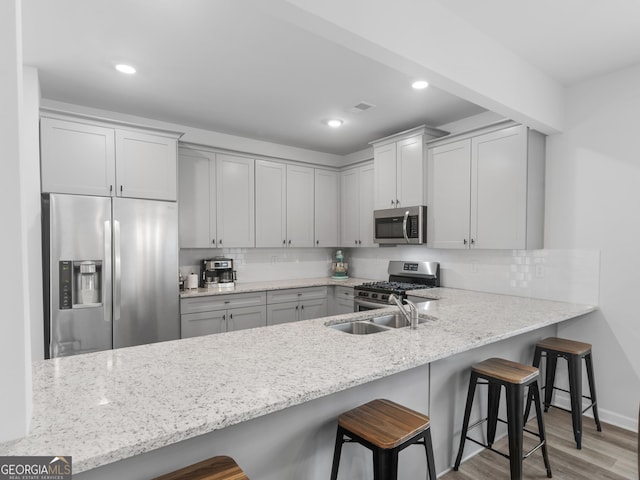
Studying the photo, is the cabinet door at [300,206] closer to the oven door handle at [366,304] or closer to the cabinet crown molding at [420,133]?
the oven door handle at [366,304]

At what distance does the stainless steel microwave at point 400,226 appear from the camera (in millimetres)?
3666

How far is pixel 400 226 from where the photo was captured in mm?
3854

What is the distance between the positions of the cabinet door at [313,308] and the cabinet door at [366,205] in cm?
93

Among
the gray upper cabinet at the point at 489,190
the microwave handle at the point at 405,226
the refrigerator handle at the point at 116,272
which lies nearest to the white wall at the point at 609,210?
the gray upper cabinet at the point at 489,190

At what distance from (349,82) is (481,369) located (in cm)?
227

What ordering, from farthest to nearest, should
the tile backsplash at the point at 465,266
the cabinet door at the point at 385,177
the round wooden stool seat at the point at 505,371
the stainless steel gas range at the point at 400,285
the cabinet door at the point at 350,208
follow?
the cabinet door at the point at 350,208 → the cabinet door at the point at 385,177 → the stainless steel gas range at the point at 400,285 → the tile backsplash at the point at 465,266 → the round wooden stool seat at the point at 505,371

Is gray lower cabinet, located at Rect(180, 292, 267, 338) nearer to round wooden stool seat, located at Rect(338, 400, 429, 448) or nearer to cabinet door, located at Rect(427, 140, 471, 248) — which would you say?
cabinet door, located at Rect(427, 140, 471, 248)

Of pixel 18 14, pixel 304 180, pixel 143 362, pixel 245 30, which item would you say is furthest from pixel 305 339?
pixel 304 180

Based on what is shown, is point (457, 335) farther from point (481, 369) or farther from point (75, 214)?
point (75, 214)

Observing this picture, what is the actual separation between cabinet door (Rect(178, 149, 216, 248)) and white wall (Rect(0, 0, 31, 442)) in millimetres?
2879

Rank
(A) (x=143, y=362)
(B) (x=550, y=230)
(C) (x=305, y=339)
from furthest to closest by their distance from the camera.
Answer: (B) (x=550, y=230) → (C) (x=305, y=339) → (A) (x=143, y=362)

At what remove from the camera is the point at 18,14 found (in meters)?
0.91

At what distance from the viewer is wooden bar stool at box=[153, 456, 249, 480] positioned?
1.04 meters

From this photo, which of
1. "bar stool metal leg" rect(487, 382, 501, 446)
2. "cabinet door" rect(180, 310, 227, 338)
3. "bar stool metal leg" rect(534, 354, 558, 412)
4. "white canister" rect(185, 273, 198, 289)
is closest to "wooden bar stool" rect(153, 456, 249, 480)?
"bar stool metal leg" rect(487, 382, 501, 446)
